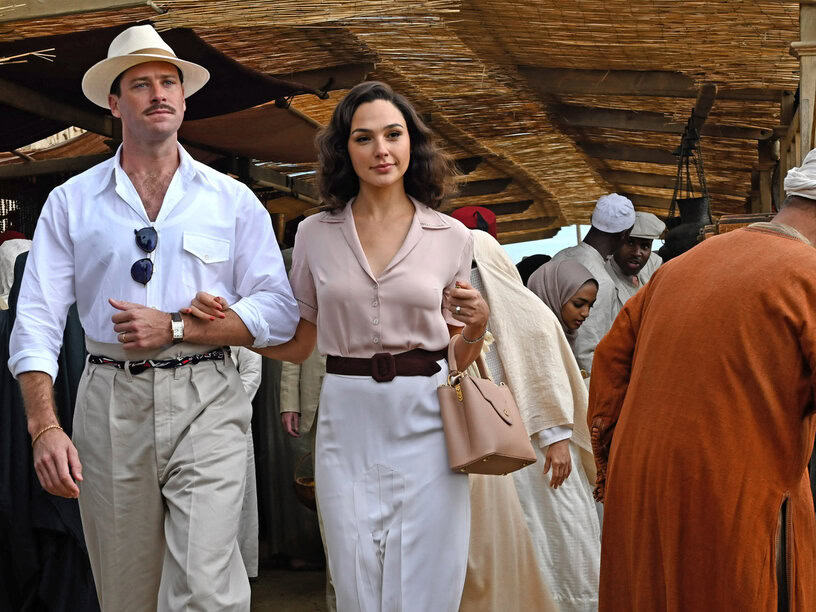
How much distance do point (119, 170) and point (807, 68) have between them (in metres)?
3.01

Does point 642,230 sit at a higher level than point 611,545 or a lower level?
higher

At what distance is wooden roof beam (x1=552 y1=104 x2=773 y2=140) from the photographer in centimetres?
1048

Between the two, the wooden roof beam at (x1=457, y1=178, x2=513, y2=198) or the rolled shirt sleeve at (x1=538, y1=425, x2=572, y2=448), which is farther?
the wooden roof beam at (x1=457, y1=178, x2=513, y2=198)

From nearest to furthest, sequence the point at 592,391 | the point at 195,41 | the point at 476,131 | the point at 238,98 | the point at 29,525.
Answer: the point at 592,391, the point at 29,525, the point at 195,41, the point at 238,98, the point at 476,131

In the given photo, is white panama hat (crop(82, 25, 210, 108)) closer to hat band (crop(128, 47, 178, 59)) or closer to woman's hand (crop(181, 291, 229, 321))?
hat band (crop(128, 47, 178, 59))

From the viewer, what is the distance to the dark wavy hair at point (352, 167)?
13.8ft

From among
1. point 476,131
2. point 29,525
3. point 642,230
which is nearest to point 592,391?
point 29,525

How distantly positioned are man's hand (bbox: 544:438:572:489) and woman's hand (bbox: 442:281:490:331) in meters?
1.22

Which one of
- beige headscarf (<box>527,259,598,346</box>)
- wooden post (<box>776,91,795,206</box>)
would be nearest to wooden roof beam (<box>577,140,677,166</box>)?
wooden post (<box>776,91,795,206</box>)

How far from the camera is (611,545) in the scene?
4.10 meters

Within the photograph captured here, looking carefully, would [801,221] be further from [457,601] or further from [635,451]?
[457,601]

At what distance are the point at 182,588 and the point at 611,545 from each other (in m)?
1.44

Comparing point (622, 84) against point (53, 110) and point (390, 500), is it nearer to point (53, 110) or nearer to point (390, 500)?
point (53, 110)

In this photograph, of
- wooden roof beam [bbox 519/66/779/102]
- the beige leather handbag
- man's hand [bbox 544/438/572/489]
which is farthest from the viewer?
wooden roof beam [bbox 519/66/779/102]
